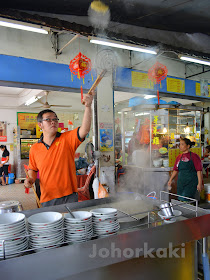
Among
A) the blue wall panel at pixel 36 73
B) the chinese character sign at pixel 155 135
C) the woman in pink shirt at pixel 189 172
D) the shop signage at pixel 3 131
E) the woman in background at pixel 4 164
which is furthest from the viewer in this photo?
the shop signage at pixel 3 131

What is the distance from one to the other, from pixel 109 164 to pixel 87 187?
623 mm

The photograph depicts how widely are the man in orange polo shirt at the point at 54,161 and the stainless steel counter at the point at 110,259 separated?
0.50m

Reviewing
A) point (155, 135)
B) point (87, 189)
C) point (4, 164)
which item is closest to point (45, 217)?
point (87, 189)

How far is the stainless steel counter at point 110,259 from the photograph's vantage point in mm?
994

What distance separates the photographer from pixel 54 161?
2248 millimetres

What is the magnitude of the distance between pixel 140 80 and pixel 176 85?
3.87 ft

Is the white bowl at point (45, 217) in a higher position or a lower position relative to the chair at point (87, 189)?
higher

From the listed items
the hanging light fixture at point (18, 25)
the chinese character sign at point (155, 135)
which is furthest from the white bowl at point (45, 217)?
the chinese character sign at point (155, 135)

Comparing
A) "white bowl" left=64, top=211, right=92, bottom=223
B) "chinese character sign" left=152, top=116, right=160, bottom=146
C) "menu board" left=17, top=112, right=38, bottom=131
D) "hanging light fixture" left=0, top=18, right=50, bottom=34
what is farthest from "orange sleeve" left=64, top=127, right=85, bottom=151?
"menu board" left=17, top=112, right=38, bottom=131

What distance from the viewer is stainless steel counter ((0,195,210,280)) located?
994mm

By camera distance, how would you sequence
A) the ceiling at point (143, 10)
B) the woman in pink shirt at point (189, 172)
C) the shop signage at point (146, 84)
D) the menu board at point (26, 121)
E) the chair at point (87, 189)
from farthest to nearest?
the menu board at point (26, 121)
the shop signage at point (146, 84)
the chair at point (87, 189)
the woman in pink shirt at point (189, 172)
the ceiling at point (143, 10)

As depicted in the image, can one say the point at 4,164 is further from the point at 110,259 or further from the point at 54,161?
the point at 110,259

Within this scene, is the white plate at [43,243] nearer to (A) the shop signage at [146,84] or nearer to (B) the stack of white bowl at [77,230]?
(B) the stack of white bowl at [77,230]

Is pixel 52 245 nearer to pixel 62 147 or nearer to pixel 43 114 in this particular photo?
pixel 62 147
